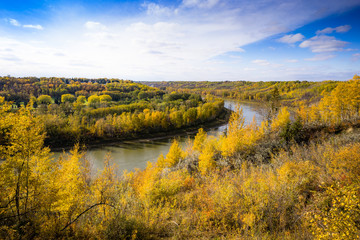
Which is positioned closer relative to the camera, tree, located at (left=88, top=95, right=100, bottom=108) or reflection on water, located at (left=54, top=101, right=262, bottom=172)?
reflection on water, located at (left=54, top=101, right=262, bottom=172)

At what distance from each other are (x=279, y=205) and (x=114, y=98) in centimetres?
8719

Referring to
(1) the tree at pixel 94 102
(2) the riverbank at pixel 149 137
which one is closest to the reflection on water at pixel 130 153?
(2) the riverbank at pixel 149 137

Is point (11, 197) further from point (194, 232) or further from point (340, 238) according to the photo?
point (340, 238)

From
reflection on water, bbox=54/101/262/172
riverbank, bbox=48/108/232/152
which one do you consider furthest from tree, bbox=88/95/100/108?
reflection on water, bbox=54/101/262/172

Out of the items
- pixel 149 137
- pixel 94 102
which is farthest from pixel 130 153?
pixel 94 102

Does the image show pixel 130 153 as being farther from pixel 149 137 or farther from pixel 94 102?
pixel 94 102

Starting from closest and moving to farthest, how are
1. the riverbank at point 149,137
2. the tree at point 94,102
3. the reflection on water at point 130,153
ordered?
the reflection on water at point 130,153 → the riverbank at point 149,137 → the tree at point 94,102

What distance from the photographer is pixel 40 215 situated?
6.12m

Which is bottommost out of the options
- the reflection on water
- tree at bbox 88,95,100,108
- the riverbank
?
the reflection on water

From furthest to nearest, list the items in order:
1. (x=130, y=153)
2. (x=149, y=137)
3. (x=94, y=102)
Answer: (x=94, y=102), (x=149, y=137), (x=130, y=153)

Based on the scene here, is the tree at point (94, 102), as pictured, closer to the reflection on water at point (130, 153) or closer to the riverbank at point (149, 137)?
the riverbank at point (149, 137)

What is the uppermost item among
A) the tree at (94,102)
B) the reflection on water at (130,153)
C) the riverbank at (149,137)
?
the tree at (94,102)

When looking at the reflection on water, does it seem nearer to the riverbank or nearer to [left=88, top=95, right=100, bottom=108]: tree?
the riverbank

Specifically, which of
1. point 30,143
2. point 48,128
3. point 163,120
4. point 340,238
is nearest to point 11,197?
point 30,143
